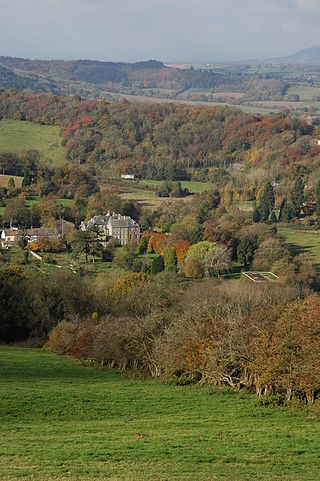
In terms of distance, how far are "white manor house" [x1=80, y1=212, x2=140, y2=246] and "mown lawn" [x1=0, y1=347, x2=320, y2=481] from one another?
32295 millimetres

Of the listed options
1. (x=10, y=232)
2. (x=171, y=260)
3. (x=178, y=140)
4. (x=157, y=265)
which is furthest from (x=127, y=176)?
(x=157, y=265)

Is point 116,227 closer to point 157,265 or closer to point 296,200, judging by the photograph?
point 157,265

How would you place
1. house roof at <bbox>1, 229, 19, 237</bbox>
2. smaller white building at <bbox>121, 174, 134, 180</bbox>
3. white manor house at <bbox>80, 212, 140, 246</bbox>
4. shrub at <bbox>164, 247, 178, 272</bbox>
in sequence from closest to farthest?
shrub at <bbox>164, 247, 178, 272</bbox>
house roof at <bbox>1, 229, 19, 237</bbox>
white manor house at <bbox>80, 212, 140, 246</bbox>
smaller white building at <bbox>121, 174, 134, 180</bbox>

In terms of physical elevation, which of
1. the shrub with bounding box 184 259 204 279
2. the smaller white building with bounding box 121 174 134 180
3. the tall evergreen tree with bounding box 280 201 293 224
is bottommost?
the shrub with bounding box 184 259 204 279

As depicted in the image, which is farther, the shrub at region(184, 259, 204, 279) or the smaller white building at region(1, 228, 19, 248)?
the smaller white building at region(1, 228, 19, 248)

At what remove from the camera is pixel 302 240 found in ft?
173

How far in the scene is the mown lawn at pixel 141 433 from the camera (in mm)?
10930

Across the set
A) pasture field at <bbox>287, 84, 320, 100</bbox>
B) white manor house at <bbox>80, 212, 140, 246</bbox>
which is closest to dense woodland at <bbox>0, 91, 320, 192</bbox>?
white manor house at <bbox>80, 212, 140, 246</bbox>

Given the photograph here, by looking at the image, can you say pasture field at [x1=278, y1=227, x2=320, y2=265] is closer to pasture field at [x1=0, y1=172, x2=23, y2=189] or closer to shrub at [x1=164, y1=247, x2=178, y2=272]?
shrub at [x1=164, y1=247, x2=178, y2=272]

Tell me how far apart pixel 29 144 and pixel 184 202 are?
32467 mm

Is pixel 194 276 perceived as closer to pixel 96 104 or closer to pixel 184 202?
pixel 184 202

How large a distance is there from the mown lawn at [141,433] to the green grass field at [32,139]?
65.5m

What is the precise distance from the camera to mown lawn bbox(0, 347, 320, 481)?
10.9 metres

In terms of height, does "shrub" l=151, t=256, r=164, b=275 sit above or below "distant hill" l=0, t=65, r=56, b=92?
below
